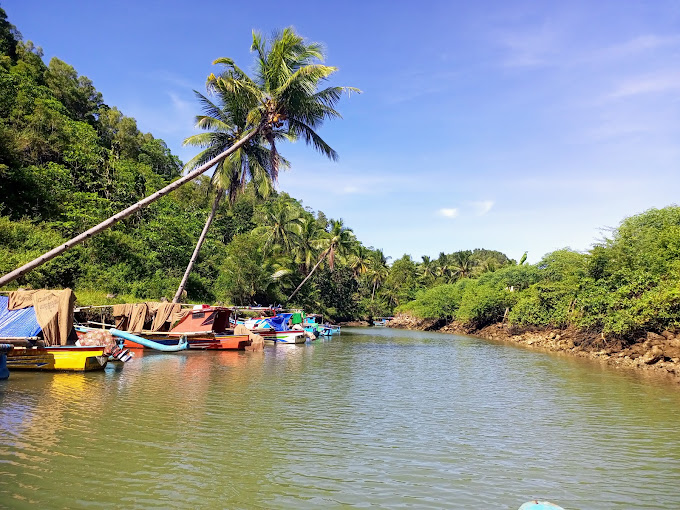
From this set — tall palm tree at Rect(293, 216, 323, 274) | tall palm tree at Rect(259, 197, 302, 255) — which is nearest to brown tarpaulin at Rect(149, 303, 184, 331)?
tall palm tree at Rect(259, 197, 302, 255)

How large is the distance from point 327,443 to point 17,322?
39.7 feet

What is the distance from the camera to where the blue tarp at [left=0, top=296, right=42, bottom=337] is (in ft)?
49.5

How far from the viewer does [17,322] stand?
15312 mm

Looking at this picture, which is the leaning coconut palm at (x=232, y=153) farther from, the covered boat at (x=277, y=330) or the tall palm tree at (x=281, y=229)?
the tall palm tree at (x=281, y=229)

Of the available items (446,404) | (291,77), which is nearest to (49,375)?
(446,404)

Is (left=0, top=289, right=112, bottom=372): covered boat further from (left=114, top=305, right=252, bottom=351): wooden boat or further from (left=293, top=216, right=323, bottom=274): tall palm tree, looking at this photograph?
(left=293, top=216, right=323, bottom=274): tall palm tree

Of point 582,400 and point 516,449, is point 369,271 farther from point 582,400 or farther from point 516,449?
point 516,449

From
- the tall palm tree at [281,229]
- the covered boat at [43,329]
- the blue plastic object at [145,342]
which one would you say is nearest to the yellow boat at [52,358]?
the covered boat at [43,329]

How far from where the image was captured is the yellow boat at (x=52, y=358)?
15.5 metres

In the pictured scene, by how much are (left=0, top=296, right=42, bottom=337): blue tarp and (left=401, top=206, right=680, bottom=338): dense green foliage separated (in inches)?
996

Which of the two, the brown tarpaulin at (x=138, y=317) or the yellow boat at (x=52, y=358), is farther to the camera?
the brown tarpaulin at (x=138, y=317)

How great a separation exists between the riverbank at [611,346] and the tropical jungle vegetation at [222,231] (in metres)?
0.86

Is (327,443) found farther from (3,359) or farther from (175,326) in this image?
(175,326)

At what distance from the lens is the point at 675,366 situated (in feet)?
67.0
